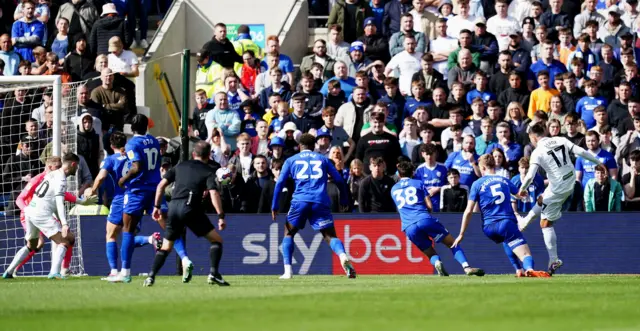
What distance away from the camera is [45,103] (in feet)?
72.6

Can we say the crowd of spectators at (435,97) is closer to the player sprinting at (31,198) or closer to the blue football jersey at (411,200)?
the blue football jersey at (411,200)

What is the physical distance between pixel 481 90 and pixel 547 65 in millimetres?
1423

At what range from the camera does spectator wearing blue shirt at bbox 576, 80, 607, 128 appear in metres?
21.3

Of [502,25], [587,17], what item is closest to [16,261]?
[502,25]

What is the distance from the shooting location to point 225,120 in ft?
74.3

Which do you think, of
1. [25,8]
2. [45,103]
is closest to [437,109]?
[45,103]

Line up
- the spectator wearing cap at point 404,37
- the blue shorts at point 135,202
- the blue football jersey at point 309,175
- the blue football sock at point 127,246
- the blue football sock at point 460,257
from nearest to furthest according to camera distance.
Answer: the blue football sock at point 127,246 < the blue shorts at point 135,202 < the blue football jersey at point 309,175 < the blue football sock at point 460,257 < the spectator wearing cap at point 404,37

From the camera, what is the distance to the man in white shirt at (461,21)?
955 inches

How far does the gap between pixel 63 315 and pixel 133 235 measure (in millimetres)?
6403

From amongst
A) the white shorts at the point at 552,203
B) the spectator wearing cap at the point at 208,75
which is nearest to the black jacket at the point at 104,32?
the spectator wearing cap at the point at 208,75

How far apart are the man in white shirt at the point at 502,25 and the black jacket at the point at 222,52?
527cm

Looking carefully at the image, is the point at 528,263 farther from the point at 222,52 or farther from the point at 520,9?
the point at 222,52

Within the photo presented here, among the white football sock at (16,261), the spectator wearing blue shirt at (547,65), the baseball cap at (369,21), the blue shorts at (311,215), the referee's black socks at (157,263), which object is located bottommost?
the white football sock at (16,261)

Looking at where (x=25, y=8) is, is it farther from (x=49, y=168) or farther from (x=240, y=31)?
(x=49, y=168)
